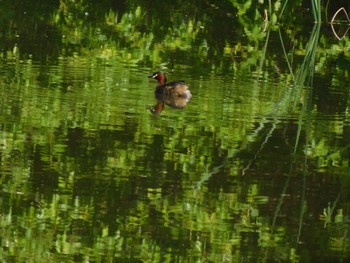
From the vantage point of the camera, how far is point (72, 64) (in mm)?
15250

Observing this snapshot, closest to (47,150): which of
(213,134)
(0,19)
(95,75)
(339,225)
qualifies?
(213,134)

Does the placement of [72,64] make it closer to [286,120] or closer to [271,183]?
[286,120]

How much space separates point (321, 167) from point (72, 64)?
5475 millimetres

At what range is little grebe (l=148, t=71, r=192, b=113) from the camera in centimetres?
1309

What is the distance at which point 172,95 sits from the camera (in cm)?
1307

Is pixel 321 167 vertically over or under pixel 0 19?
under

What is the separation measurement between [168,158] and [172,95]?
2.68m

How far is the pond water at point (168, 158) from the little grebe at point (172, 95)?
150 mm

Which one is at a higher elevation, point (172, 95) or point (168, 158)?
point (172, 95)

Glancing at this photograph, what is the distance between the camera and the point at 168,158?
34.3 ft

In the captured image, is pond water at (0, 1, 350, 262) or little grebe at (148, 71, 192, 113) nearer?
pond water at (0, 1, 350, 262)

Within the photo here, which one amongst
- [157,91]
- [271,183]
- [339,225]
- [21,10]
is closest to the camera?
[339,225]

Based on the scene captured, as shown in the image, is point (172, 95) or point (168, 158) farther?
point (172, 95)

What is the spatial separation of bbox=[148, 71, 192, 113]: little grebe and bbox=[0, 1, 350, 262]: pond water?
0.15 meters
